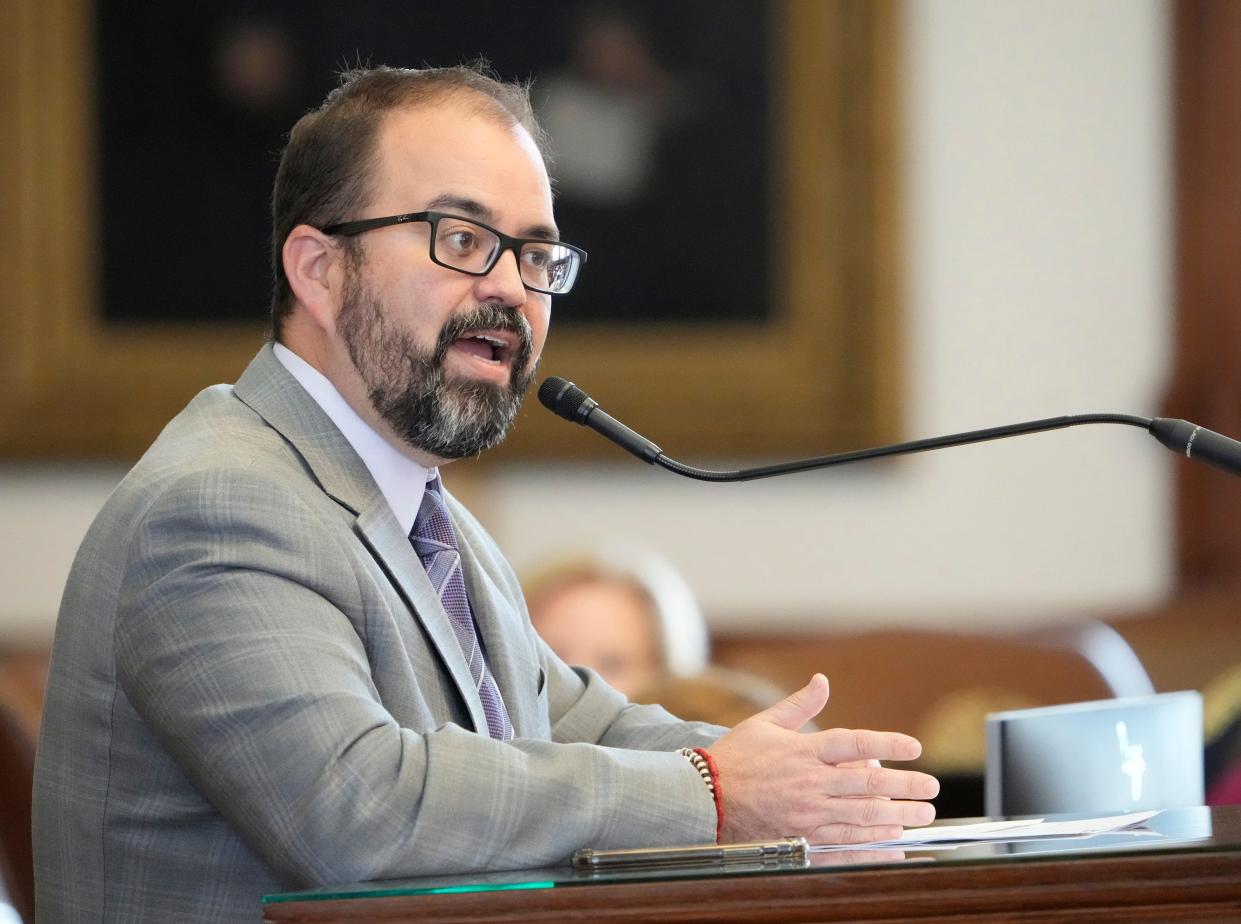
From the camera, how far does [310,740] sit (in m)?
1.47

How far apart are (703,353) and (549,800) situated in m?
3.37

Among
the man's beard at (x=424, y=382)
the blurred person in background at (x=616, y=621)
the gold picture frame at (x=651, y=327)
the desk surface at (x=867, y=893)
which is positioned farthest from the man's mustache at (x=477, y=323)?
the gold picture frame at (x=651, y=327)

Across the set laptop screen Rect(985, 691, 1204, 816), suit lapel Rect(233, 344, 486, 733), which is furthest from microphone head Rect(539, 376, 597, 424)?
laptop screen Rect(985, 691, 1204, 816)

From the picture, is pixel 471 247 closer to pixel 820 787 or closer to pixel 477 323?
pixel 477 323

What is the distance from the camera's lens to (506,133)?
6.52 feet

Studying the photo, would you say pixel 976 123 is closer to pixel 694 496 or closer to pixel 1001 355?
pixel 1001 355

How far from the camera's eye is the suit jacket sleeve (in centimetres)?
145

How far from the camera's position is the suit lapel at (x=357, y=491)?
1765 millimetres

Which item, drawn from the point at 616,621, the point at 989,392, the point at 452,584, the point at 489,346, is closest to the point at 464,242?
the point at 489,346

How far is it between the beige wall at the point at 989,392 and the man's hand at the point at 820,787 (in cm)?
316

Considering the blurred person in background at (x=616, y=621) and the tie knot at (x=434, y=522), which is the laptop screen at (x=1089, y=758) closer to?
the tie knot at (x=434, y=522)

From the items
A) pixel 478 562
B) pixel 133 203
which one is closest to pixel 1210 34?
pixel 133 203

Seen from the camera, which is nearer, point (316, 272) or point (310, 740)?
point (310, 740)

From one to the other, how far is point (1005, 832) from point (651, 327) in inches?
133
